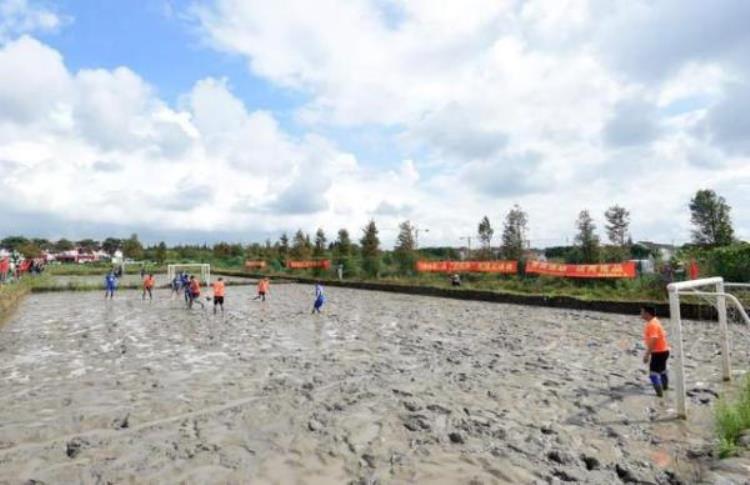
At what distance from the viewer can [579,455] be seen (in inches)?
273

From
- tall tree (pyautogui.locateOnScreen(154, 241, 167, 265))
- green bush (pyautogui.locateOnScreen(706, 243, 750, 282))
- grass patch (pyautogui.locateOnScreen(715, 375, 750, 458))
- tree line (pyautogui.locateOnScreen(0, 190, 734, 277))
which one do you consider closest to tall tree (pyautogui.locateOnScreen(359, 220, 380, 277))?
tree line (pyautogui.locateOnScreen(0, 190, 734, 277))

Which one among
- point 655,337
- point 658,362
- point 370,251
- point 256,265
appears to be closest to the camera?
point 655,337

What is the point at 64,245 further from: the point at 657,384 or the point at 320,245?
the point at 657,384

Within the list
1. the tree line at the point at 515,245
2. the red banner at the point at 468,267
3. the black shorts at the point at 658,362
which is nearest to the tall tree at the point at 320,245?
the tree line at the point at 515,245

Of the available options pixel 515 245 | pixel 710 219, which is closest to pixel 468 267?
pixel 515 245

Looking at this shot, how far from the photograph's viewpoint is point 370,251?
169ft

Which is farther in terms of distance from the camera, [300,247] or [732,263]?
[300,247]

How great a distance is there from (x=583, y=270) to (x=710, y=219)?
22.2 meters

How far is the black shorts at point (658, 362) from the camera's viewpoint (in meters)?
9.56

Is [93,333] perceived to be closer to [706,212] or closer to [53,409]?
[53,409]

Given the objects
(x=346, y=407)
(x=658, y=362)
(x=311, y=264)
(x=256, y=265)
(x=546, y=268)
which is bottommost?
(x=346, y=407)

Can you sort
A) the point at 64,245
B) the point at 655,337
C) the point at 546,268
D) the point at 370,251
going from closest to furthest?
the point at 655,337 < the point at 546,268 < the point at 370,251 < the point at 64,245

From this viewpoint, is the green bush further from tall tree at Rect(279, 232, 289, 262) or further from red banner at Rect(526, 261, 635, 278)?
tall tree at Rect(279, 232, 289, 262)

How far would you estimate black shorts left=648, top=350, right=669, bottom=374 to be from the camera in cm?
956
